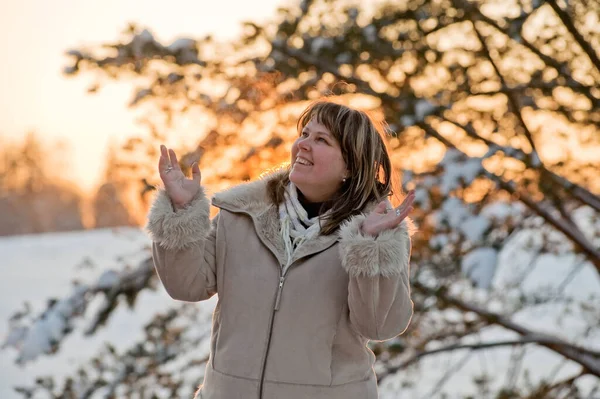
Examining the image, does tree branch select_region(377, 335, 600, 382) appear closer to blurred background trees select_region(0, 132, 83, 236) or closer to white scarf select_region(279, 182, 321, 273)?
white scarf select_region(279, 182, 321, 273)

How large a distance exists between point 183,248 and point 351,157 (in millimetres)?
461

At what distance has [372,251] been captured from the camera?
5.94 feet

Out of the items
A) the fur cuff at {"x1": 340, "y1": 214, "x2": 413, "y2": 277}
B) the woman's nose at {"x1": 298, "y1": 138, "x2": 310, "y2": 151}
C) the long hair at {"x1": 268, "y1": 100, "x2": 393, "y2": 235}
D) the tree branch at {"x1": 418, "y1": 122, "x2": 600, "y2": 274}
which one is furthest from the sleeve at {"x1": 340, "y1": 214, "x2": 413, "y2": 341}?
the tree branch at {"x1": 418, "y1": 122, "x2": 600, "y2": 274}

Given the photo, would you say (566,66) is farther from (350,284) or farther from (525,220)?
(350,284)

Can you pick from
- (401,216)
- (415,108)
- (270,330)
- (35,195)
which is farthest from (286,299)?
(35,195)

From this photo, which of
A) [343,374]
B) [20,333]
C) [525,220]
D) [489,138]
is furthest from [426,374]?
[343,374]

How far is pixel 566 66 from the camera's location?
175 inches

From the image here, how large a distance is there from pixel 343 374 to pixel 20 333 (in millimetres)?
3280

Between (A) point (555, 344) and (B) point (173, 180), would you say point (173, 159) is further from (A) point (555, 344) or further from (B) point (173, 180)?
(A) point (555, 344)

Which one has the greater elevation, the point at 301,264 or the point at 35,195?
the point at 301,264

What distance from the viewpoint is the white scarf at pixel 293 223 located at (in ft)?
6.47

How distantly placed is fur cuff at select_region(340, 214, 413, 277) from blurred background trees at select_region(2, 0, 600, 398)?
2.20 meters

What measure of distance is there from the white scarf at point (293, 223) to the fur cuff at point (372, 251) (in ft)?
0.39

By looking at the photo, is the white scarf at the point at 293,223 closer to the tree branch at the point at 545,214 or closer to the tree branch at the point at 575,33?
the tree branch at the point at 545,214
